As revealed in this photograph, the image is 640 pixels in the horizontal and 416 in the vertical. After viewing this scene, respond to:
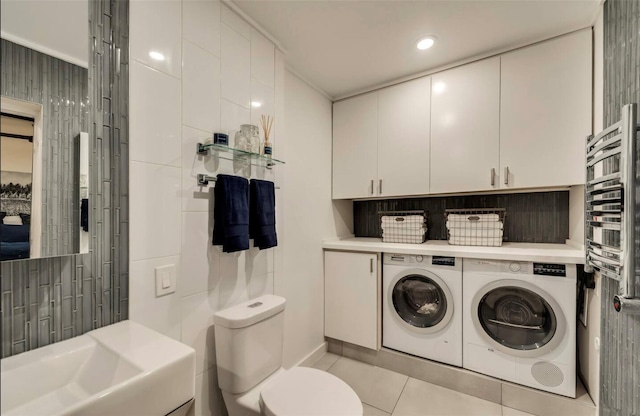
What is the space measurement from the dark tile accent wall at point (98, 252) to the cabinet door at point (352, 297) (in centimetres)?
166

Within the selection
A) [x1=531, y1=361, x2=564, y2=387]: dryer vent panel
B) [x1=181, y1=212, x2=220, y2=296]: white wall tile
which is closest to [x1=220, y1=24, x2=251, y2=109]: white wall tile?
[x1=181, y1=212, x2=220, y2=296]: white wall tile

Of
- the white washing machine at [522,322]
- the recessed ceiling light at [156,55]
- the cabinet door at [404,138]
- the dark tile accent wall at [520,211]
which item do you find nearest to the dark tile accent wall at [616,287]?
the white washing machine at [522,322]

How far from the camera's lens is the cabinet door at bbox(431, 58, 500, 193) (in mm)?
2068

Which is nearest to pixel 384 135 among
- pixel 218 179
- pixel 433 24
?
pixel 433 24

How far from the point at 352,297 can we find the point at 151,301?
162 cm

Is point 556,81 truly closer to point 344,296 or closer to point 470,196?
point 470,196

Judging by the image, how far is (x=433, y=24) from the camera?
175 centimetres

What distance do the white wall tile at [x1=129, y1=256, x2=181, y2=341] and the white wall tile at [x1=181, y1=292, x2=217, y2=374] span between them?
0.13 feet

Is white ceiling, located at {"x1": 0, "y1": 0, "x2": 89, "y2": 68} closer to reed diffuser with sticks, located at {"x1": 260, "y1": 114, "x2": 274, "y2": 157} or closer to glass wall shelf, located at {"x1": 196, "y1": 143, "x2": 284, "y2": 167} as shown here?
glass wall shelf, located at {"x1": 196, "y1": 143, "x2": 284, "y2": 167}

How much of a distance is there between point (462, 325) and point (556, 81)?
1820mm

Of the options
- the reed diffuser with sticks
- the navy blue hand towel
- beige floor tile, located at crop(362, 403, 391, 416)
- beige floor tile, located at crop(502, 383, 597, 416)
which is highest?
the reed diffuser with sticks

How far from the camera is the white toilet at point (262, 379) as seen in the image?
47.2 inches

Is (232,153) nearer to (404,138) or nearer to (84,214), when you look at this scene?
(84,214)

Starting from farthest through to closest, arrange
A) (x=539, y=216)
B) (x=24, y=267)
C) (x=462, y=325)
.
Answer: (x=539, y=216)
(x=462, y=325)
(x=24, y=267)
